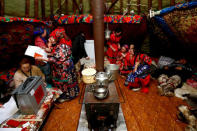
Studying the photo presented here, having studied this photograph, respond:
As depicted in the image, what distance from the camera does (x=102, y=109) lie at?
6.77ft

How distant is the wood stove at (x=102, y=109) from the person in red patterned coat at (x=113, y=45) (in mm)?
2729

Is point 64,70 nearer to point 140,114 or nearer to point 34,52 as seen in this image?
point 34,52

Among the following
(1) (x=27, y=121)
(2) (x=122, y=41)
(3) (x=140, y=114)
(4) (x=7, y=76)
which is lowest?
(3) (x=140, y=114)

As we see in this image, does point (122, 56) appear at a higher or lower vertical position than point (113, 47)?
lower

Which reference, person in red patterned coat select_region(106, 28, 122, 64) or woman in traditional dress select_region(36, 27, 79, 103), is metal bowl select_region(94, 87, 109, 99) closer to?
woman in traditional dress select_region(36, 27, 79, 103)

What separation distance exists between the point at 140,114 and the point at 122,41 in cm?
351

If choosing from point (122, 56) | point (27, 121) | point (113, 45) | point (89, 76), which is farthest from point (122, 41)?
point (27, 121)

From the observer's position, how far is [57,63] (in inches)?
115

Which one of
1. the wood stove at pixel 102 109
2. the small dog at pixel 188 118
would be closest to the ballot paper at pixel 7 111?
the wood stove at pixel 102 109

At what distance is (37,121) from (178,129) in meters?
3.11

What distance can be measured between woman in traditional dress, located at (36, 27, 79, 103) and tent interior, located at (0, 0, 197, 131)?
27 cm

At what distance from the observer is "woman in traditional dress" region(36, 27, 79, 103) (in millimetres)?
2886

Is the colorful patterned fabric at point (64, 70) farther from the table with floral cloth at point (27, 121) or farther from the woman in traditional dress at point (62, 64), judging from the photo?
the table with floral cloth at point (27, 121)

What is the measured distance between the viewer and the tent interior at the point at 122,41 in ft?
8.30
